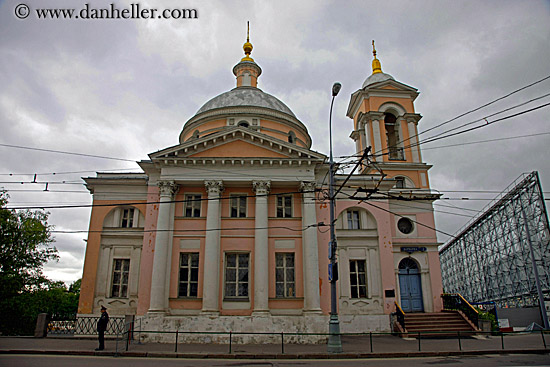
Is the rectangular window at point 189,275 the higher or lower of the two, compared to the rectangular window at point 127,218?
lower

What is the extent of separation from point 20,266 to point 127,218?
12.4 m

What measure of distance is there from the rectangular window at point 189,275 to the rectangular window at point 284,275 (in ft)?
14.7

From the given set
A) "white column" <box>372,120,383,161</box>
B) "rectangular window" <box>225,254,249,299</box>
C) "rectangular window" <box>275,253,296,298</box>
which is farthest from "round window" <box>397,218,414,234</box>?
"rectangular window" <box>225,254,249,299</box>

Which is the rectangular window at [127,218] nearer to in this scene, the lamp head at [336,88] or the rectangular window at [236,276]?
the rectangular window at [236,276]

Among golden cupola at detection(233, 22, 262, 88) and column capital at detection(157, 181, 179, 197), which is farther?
golden cupola at detection(233, 22, 262, 88)

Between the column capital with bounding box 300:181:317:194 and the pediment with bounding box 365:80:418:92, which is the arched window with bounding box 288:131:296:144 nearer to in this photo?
the pediment with bounding box 365:80:418:92

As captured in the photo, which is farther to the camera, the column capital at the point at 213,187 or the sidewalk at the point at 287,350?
the column capital at the point at 213,187

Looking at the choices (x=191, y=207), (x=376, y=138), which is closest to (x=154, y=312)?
(x=191, y=207)

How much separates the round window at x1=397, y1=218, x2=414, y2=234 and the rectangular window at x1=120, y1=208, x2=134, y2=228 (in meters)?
17.0

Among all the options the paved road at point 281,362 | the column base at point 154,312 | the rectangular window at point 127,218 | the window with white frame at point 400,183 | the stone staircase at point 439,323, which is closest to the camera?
the paved road at point 281,362

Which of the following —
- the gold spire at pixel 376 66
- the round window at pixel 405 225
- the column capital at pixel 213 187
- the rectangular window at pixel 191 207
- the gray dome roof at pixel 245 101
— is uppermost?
the gold spire at pixel 376 66

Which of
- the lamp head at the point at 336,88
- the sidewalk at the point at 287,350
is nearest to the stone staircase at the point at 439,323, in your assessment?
the sidewalk at the point at 287,350

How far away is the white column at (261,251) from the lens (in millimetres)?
20219

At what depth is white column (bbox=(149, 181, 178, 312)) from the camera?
20094mm
